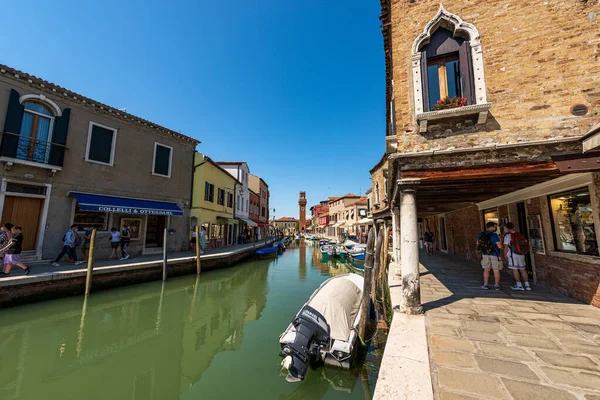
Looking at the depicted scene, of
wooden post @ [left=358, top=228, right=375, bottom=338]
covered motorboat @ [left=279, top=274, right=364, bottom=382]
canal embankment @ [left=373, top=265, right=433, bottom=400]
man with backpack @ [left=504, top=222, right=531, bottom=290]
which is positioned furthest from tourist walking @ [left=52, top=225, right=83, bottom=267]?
man with backpack @ [left=504, top=222, right=531, bottom=290]

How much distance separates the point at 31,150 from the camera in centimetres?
938

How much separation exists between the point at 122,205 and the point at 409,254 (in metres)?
12.3

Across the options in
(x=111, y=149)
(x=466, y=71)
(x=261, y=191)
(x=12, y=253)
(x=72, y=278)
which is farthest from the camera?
(x=261, y=191)

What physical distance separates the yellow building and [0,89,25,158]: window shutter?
7.90 meters

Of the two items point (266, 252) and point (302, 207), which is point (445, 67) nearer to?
point (266, 252)

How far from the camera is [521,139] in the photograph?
4.39 metres

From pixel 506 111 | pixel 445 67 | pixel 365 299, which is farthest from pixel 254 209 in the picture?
pixel 506 111

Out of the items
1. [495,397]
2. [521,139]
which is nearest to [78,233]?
[495,397]

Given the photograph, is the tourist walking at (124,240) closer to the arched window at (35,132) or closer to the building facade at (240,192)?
the arched window at (35,132)

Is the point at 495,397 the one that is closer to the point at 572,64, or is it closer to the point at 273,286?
the point at 572,64

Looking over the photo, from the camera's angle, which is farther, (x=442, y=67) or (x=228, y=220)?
(x=228, y=220)

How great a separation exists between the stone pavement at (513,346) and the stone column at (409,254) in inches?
14.2

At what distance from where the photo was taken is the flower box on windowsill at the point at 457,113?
Answer: 14.7 ft

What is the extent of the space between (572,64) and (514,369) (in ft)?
16.9
